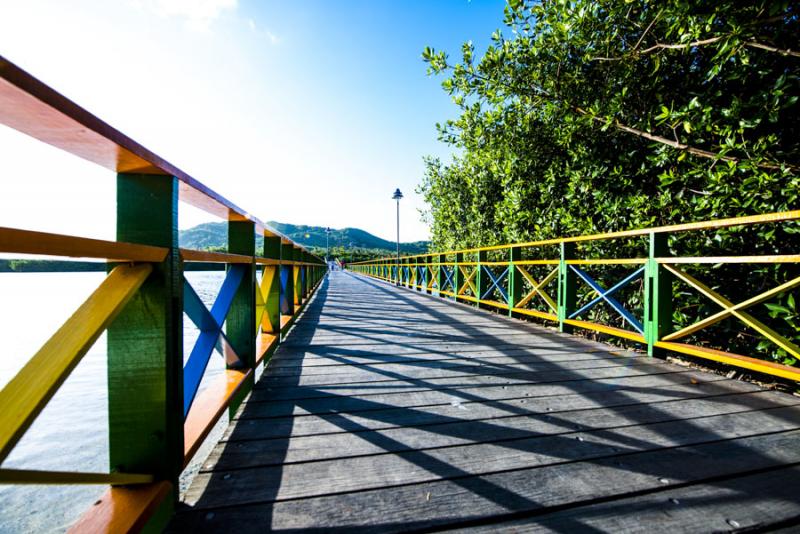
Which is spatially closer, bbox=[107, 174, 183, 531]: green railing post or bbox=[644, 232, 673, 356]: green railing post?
bbox=[107, 174, 183, 531]: green railing post

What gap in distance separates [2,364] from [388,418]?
18.1ft

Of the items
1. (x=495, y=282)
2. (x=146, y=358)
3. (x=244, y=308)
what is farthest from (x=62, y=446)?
(x=495, y=282)

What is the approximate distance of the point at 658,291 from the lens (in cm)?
270

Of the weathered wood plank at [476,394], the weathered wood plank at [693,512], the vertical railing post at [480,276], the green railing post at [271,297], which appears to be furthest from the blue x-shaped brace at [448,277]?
the weathered wood plank at [693,512]

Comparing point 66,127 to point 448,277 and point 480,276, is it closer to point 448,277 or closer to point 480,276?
point 480,276

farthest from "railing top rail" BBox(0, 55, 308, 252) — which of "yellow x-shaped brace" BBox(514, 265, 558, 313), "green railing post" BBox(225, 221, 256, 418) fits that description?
"yellow x-shaped brace" BBox(514, 265, 558, 313)

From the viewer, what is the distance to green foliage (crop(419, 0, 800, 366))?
2.47 metres

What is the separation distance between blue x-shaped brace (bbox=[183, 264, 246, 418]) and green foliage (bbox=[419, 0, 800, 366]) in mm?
3253

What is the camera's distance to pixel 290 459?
A: 134 centimetres

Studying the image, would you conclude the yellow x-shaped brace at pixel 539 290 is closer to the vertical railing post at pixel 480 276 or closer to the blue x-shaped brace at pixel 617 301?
the blue x-shaped brace at pixel 617 301

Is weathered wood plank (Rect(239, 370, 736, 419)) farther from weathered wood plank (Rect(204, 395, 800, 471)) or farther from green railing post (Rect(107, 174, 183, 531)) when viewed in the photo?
green railing post (Rect(107, 174, 183, 531))

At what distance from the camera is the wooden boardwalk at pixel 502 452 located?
1.05 m

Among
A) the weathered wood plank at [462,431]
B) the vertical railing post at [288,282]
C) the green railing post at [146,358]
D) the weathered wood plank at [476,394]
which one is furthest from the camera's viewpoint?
the vertical railing post at [288,282]

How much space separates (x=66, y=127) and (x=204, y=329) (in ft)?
3.03
